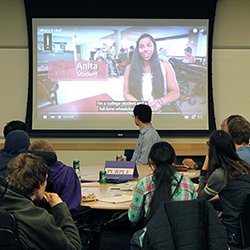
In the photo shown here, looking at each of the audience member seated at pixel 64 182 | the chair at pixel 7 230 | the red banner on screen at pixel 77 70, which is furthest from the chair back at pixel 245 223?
the red banner on screen at pixel 77 70

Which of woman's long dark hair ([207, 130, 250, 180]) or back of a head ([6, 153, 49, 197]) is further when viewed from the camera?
woman's long dark hair ([207, 130, 250, 180])

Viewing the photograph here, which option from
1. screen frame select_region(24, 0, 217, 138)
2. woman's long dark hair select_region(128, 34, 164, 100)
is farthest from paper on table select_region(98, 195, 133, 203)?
woman's long dark hair select_region(128, 34, 164, 100)

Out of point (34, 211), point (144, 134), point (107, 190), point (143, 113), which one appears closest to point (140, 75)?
point (143, 113)

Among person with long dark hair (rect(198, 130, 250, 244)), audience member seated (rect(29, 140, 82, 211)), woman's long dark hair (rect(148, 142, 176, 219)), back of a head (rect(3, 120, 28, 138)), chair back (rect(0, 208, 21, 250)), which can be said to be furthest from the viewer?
back of a head (rect(3, 120, 28, 138))

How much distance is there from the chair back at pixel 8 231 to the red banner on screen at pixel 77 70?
4271 mm

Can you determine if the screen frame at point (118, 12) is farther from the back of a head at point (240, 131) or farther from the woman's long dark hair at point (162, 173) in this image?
the woman's long dark hair at point (162, 173)

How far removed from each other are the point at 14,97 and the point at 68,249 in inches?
177

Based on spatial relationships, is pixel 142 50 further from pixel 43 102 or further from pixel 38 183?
pixel 38 183

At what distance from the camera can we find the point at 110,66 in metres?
5.29

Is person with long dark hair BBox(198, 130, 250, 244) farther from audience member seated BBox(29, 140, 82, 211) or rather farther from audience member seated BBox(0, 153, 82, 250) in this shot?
audience member seated BBox(0, 153, 82, 250)

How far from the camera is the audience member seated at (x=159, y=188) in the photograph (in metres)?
1.78

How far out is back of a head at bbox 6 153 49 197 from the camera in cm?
134

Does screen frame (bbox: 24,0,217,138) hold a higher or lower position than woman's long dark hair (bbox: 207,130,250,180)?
higher

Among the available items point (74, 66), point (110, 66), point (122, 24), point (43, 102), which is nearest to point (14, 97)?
point (43, 102)
